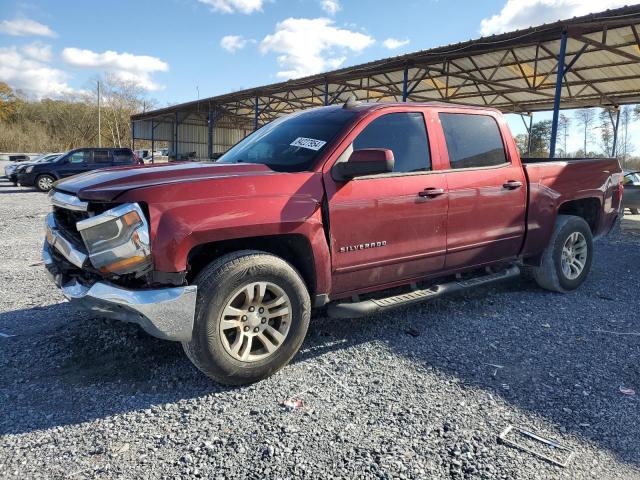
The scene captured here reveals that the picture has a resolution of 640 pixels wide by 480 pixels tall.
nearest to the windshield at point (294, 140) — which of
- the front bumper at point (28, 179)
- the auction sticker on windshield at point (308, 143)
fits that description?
the auction sticker on windshield at point (308, 143)

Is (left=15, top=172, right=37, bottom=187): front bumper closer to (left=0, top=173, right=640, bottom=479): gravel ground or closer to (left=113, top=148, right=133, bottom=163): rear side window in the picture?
(left=113, top=148, right=133, bottom=163): rear side window

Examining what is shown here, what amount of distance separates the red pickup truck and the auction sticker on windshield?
0.01m

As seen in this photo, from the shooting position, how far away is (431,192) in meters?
3.88

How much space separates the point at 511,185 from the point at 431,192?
1.14 metres

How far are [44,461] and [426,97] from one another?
21926 mm

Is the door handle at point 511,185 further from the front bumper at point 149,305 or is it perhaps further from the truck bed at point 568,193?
the front bumper at point 149,305

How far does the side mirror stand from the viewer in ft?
10.8

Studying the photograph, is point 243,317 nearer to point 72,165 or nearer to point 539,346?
point 539,346

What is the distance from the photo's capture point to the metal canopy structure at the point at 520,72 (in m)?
11.4

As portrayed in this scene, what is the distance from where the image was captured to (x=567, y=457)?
2.40m

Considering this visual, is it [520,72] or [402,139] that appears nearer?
[402,139]

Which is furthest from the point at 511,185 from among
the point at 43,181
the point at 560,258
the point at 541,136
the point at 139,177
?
the point at 541,136

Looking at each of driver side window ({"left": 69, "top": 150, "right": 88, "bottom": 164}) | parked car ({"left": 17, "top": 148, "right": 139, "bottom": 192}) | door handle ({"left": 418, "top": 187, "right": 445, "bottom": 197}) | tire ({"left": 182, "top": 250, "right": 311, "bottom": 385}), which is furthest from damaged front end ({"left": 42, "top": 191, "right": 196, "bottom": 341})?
driver side window ({"left": 69, "top": 150, "right": 88, "bottom": 164})

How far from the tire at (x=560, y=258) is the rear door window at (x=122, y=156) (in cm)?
1688
